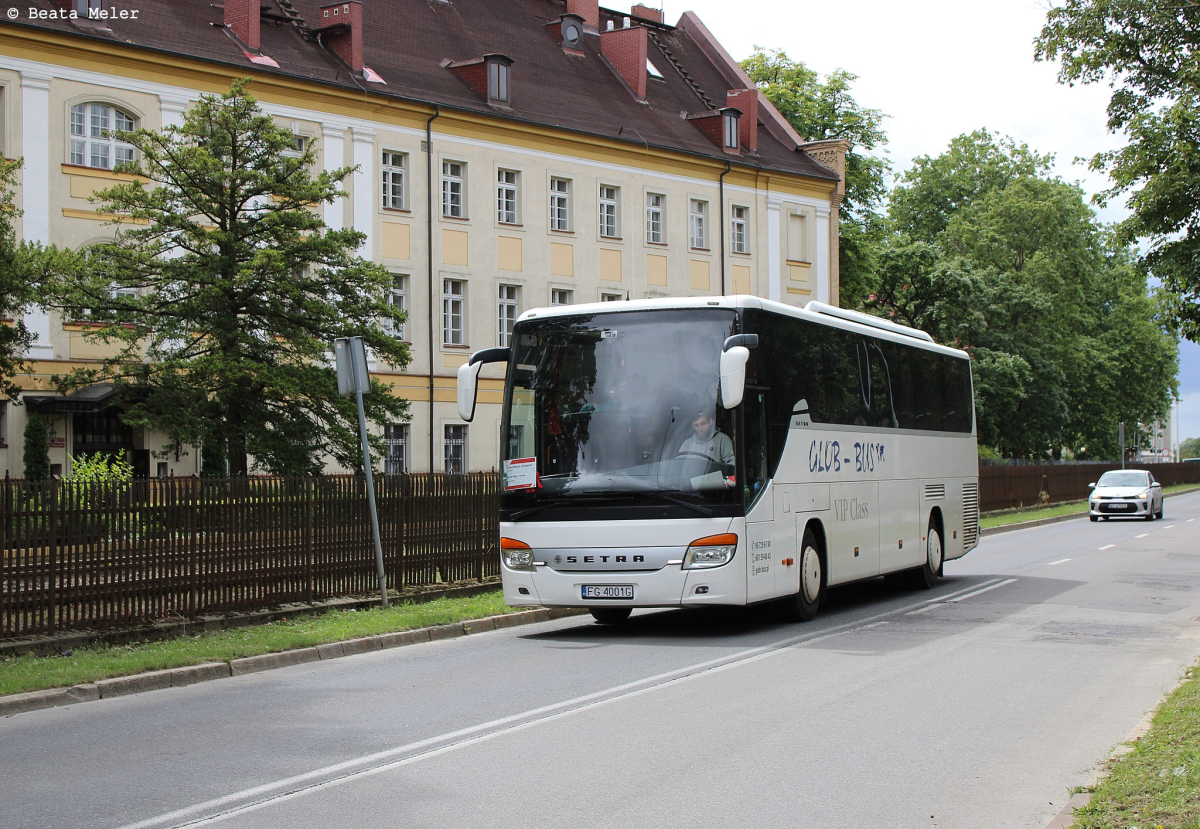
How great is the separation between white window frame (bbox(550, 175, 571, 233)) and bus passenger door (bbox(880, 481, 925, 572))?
27617 millimetres

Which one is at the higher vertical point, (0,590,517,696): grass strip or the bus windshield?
the bus windshield

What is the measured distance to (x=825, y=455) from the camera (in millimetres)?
15633

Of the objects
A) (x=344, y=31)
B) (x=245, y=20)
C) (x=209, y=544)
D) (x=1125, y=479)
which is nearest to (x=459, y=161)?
(x=344, y=31)

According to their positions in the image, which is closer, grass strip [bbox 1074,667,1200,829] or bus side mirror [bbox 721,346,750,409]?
grass strip [bbox 1074,667,1200,829]

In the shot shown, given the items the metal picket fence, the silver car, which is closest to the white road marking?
the metal picket fence

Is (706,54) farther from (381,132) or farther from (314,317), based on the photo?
(314,317)

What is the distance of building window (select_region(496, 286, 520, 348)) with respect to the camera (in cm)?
4338

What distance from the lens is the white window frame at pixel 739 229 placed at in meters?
50.8

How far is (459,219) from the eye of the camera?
138ft

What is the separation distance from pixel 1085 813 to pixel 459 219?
37.4 m

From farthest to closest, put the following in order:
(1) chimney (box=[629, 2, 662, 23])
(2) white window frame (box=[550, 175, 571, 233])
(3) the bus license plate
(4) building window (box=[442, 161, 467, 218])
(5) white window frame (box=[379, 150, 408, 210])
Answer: (1) chimney (box=[629, 2, 662, 23]), (2) white window frame (box=[550, 175, 571, 233]), (4) building window (box=[442, 161, 467, 218]), (5) white window frame (box=[379, 150, 408, 210]), (3) the bus license plate

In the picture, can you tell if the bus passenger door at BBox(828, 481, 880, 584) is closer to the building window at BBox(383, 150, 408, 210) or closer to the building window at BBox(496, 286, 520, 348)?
the building window at BBox(383, 150, 408, 210)

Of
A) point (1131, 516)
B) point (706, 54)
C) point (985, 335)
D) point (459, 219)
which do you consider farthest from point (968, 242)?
point (459, 219)

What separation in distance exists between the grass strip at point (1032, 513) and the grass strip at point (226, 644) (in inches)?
984
